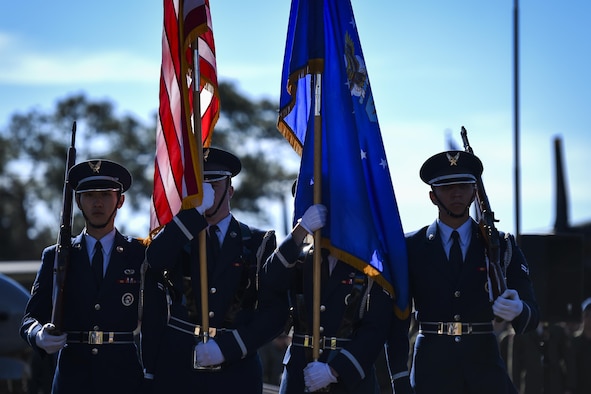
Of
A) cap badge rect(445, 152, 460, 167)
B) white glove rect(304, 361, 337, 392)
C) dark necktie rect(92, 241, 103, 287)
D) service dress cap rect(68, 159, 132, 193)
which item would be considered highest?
cap badge rect(445, 152, 460, 167)

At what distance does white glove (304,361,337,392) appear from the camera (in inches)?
251

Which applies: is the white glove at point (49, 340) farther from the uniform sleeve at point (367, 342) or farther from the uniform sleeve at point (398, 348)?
the uniform sleeve at point (398, 348)

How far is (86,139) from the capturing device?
147ft

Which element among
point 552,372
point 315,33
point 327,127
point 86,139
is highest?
point 86,139

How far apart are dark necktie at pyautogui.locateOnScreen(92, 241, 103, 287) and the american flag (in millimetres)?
405

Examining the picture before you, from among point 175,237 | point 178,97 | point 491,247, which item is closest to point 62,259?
point 175,237

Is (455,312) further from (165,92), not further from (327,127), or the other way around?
(165,92)

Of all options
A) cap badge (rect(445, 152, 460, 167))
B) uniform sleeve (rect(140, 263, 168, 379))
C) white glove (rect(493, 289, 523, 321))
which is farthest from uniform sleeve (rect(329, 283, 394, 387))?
uniform sleeve (rect(140, 263, 168, 379))

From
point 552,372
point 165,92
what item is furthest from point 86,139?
point 165,92

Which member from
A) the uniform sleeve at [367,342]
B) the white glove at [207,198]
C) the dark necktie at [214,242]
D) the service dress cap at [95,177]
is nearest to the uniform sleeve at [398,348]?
the uniform sleeve at [367,342]

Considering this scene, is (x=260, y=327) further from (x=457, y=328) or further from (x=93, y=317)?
(x=457, y=328)

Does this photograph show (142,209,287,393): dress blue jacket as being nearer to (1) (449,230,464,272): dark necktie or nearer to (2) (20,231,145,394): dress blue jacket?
(2) (20,231,145,394): dress blue jacket

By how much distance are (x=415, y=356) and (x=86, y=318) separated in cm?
223

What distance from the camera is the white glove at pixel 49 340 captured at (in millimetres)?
6827
